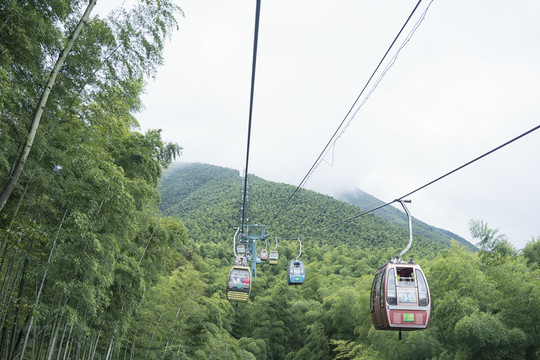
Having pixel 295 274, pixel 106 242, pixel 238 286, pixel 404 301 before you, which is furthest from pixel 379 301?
pixel 295 274

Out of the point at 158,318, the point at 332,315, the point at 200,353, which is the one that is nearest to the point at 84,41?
the point at 158,318

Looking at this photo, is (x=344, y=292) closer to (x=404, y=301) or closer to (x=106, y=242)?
(x=404, y=301)

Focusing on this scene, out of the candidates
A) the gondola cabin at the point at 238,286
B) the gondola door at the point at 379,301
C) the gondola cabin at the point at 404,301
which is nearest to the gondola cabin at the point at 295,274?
the gondola cabin at the point at 238,286

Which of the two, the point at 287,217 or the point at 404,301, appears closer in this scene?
→ the point at 404,301

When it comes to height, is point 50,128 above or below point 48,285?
above

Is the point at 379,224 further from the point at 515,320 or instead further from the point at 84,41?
the point at 84,41

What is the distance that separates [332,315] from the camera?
58.9 ft

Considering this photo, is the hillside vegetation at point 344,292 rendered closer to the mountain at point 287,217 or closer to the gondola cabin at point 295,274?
the mountain at point 287,217

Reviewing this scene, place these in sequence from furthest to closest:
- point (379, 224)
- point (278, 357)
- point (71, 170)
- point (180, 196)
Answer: point (180, 196)
point (379, 224)
point (278, 357)
point (71, 170)

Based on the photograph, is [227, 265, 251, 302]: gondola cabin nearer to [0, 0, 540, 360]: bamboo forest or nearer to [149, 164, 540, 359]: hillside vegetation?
[0, 0, 540, 360]: bamboo forest

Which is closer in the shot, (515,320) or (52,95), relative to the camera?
(52,95)

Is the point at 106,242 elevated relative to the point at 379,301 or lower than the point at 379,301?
elevated

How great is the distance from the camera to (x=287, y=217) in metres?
43.6

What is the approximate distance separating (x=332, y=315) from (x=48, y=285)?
1436 centimetres
